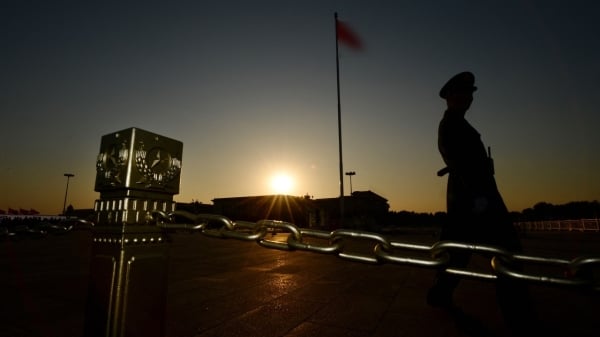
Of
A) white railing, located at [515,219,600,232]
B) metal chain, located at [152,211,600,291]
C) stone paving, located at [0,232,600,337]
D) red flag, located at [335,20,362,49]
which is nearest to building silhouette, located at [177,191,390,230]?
white railing, located at [515,219,600,232]

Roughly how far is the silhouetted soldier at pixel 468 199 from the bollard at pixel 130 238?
1.49 m

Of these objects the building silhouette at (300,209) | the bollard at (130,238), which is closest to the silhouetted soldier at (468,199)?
the bollard at (130,238)

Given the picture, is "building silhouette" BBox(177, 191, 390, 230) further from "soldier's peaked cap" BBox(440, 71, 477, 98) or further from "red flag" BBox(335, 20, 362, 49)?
"soldier's peaked cap" BBox(440, 71, 477, 98)

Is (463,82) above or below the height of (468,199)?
above

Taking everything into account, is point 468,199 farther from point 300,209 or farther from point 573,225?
point 300,209

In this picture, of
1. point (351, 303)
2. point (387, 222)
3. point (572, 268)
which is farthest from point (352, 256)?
point (387, 222)

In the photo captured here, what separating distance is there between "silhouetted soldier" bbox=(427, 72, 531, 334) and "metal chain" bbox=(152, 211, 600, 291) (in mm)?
726

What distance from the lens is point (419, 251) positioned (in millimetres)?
1128

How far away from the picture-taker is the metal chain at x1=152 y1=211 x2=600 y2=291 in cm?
91

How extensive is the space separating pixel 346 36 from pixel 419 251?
17591mm

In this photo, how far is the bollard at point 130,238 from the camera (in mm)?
1072

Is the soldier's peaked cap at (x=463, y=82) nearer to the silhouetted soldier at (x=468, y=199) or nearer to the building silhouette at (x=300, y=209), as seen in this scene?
the silhouetted soldier at (x=468, y=199)

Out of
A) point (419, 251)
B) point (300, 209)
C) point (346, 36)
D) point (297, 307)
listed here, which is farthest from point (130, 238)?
point (300, 209)

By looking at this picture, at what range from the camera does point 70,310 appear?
249 centimetres
